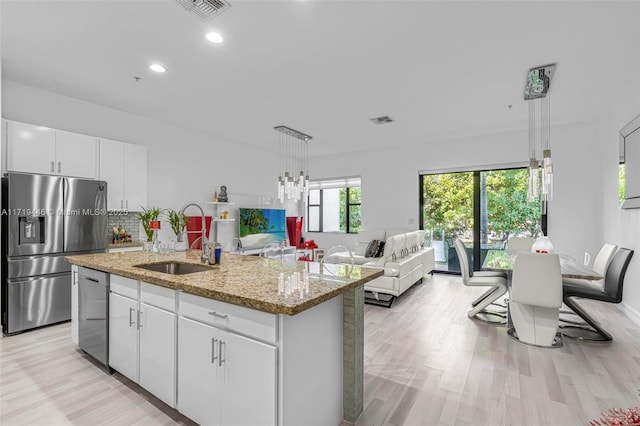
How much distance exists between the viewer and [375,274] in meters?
1.98

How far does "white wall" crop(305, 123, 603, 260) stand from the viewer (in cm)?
501

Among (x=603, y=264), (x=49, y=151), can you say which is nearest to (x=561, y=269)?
(x=603, y=264)

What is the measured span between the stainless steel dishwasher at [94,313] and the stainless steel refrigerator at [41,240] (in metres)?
1.22

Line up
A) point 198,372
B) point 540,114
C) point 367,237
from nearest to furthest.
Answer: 1. point 198,372
2. point 540,114
3. point 367,237

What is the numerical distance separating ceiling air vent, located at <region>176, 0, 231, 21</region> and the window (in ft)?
18.1

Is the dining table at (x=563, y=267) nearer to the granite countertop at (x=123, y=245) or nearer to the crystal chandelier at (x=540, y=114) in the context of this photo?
the crystal chandelier at (x=540, y=114)

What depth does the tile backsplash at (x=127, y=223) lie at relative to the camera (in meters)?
4.34

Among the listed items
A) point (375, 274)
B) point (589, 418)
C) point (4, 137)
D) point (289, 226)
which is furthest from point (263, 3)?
point (289, 226)

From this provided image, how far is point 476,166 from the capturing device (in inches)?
234

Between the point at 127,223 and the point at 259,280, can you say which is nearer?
the point at 259,280

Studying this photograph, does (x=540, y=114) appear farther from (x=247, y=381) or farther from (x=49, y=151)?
(x=49, y=151)

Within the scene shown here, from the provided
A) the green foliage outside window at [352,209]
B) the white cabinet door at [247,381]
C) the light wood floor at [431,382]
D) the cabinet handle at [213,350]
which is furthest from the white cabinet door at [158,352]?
the green foliage outside window at [352,209]

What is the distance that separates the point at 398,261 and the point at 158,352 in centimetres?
328

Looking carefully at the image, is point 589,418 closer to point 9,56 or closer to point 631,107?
point 631,107
